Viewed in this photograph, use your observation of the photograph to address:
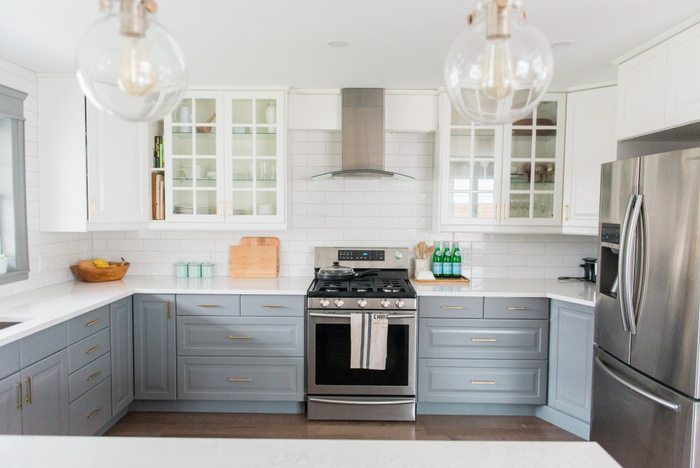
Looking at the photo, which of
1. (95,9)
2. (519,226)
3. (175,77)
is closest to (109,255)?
(95,9)

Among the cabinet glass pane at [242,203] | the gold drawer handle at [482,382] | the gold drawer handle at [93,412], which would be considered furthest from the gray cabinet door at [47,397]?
the gold drawer handle at [482,382]

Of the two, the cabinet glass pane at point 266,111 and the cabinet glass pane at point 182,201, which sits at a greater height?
the cabinet glass pane at point 266,111

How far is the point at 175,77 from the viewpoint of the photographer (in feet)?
2.68

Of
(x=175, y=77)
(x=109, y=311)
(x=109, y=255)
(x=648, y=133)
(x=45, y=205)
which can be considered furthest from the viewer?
(x=109, y=255)

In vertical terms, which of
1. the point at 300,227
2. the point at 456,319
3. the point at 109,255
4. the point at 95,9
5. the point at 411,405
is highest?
the point at 95,9

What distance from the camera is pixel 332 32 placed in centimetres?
242

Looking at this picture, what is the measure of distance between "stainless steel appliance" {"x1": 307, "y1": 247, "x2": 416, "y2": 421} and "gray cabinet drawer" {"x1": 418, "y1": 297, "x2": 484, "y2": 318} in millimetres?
116

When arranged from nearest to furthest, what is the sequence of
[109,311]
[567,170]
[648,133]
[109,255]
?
[648,133], [109,311], [567,170], [109,255]

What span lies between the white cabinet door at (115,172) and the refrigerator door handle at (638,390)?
3131mm

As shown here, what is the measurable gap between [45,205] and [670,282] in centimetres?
362

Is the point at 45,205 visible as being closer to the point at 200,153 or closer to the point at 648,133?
the point at 200,153

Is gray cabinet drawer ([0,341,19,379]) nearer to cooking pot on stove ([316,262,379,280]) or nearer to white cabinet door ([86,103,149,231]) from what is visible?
white cabinet door ([86,103,149,231])

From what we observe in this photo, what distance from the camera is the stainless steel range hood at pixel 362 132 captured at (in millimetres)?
3482

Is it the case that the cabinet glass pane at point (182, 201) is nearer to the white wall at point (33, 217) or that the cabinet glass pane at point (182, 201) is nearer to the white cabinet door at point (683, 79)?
the white wall at point (33, 217)
